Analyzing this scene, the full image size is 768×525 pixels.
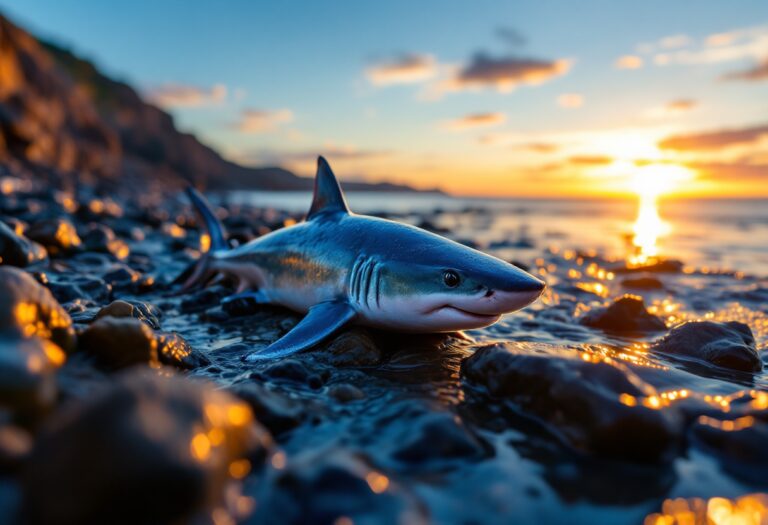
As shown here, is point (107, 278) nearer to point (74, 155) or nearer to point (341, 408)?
point (341, 408)

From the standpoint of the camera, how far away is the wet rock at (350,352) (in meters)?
3.51

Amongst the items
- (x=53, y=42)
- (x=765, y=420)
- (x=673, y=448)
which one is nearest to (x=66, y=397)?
(x=673, y=448)

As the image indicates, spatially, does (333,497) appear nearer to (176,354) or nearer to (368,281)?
(176,354)

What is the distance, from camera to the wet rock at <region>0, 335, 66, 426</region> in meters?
1.71

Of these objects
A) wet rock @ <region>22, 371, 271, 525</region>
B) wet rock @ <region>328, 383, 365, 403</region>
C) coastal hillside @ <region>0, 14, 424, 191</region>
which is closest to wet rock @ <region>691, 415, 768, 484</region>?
wet rock @ <region>328, 383, 365, 403</region>

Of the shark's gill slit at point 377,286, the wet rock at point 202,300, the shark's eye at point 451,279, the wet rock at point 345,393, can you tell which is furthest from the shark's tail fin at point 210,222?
the wet rock at point 345,393

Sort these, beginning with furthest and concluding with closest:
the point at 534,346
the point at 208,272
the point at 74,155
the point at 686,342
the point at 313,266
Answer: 1. the point at 74,155
2. the point at 208,272
3. the point at 313,266
4. the point at 686,342
5. the point at 534,346

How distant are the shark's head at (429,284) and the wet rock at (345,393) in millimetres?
953

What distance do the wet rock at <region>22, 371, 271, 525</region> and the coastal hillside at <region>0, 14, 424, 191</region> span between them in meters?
15.0

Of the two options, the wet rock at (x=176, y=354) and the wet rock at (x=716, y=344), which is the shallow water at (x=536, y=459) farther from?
the wet rock at (x=176, y=354)

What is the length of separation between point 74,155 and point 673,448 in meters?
47.5

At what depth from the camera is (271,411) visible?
241 cm

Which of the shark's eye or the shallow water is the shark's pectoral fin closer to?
the shallow water

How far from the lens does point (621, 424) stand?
226cm
